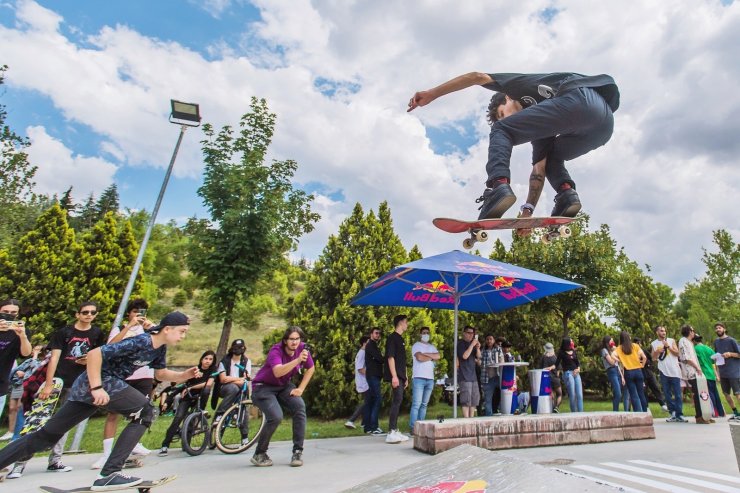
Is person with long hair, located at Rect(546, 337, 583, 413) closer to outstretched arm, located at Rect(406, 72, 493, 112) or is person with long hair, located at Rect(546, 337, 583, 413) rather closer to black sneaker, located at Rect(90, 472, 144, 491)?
outstretched arm, located at Rect(406, 72, 493, 112)

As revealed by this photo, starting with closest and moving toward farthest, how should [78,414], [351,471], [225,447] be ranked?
[78,414], [351,471], [225,447]

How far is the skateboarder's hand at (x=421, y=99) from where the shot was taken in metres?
4.26

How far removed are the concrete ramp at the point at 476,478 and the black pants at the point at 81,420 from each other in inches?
79.7

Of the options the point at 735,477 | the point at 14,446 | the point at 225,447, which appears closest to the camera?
the point at 14,446

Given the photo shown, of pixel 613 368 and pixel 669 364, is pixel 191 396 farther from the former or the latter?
pixel 669 364

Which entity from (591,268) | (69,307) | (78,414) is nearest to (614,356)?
(591,268)

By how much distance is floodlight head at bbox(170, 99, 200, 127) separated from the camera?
27.9 ft

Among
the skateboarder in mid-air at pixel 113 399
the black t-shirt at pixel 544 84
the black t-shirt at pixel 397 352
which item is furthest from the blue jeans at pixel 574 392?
the skateboarder in mid-air at pixel 113 399

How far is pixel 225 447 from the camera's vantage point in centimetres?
607

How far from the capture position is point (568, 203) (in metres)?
4.63

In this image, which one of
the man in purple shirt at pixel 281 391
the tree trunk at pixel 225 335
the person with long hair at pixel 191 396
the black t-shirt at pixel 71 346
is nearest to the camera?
the black t-shirt at pixel 71 346

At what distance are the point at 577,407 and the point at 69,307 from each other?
45.9ft

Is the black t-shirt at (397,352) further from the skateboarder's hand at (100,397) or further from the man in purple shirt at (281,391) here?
the skateboarder's hand at (100,397)

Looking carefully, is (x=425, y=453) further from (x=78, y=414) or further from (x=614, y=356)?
(x=614, y=356)
